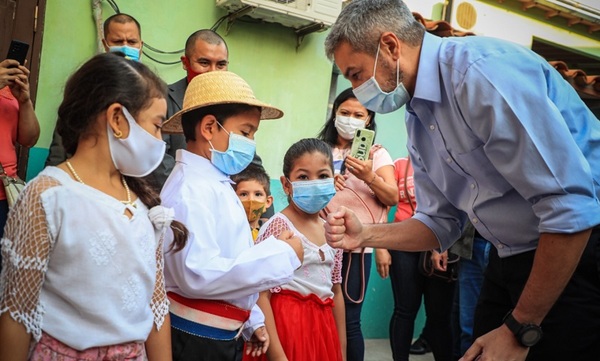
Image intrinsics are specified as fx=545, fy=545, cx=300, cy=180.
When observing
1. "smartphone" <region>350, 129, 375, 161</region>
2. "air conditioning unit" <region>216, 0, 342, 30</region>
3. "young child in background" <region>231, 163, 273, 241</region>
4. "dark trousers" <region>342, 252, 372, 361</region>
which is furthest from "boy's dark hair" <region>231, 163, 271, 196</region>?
"air conditioning unit" <region>216, 0, 342, 30</region>

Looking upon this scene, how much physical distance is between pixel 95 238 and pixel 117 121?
1.25 ft

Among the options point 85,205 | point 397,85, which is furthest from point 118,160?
point 397,85

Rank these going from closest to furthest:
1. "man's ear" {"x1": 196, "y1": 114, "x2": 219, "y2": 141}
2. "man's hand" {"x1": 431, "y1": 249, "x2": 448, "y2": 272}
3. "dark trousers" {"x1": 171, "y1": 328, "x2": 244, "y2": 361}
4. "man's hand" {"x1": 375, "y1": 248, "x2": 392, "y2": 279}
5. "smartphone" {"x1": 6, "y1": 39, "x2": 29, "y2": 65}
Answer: "dark trousers" {"x1": 171, "y1": 328, "x2": 244, "y2": 361}
"man's ear" {"x1": 196, "y1": 114, "x2": 219, "y2": 141}
"smartphone" {"x1": 6, "y1": 39, "x2": 29, "y2": 65}
"man's hand" {"x1": 431, "y1": 249, "x2": 448, "y2": 272}
"man's hand" {"x1": 375, "y1": 248, "x2": 392, "y2": 279}

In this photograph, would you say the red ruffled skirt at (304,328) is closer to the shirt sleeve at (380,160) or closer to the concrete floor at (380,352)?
the shirt sleeve at (380,160)

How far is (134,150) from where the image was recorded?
1.74 metres

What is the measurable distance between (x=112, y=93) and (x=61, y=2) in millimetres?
2845

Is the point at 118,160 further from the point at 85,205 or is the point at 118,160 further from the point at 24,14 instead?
the point at 24,14

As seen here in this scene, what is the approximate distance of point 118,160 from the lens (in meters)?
1.74

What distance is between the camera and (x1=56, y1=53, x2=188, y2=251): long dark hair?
172 cm

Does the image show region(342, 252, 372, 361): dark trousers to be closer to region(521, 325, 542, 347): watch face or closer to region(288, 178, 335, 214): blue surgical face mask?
region(288, 178, 335, 214): blue surgical face mask

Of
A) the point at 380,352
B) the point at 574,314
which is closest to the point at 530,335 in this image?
the point at 574,314

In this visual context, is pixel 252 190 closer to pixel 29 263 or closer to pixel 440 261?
pixel 440 261

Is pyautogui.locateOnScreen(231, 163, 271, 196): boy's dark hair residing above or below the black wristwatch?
below

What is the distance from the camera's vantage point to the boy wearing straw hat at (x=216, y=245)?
6.70 ft
